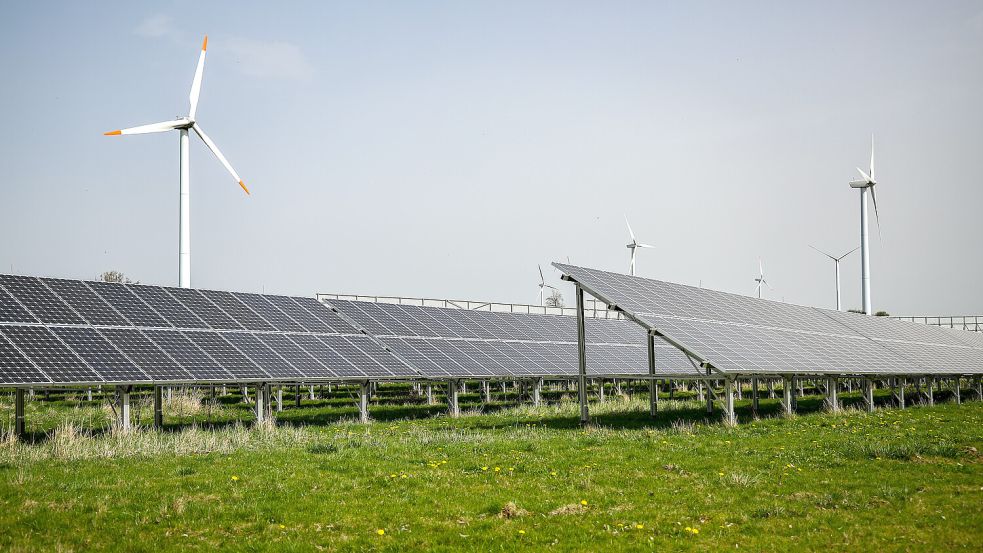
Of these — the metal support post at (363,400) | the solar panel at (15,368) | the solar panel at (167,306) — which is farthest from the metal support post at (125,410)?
the metal support post at (363,400)

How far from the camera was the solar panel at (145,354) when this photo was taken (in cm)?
2719

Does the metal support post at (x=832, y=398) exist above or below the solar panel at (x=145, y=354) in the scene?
below

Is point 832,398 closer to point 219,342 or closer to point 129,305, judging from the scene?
point 219,342

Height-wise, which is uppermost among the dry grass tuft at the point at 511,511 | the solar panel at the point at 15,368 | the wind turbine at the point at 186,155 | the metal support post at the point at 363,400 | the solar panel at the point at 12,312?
the wind turbine at the point at 186,155

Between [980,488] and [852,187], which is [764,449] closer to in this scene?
[980,488]

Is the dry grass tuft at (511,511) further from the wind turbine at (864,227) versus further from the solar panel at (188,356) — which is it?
the wind turbine at (864,227)

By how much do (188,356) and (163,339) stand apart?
1.41 m

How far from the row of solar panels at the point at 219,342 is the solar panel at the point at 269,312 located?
7cm

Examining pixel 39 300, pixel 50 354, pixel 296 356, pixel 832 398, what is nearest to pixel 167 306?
pixel 39 300

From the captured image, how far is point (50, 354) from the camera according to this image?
25.6 m

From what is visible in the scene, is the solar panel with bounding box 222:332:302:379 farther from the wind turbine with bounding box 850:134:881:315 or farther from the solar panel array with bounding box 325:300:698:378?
the wind turbine with bounding box 850:134:881:315

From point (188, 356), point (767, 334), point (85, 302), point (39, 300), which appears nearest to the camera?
point (39, 300)

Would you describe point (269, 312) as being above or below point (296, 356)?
above

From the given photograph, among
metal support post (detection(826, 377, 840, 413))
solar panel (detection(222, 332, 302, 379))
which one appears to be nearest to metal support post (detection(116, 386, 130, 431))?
solar panel (detection(222, 332, 302, 379))
